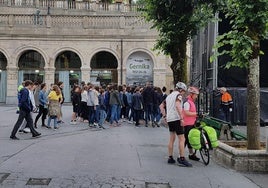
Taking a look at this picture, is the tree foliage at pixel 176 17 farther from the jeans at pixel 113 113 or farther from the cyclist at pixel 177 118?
the cyclist at pixel 177 118

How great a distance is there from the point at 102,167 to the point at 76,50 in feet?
92.1

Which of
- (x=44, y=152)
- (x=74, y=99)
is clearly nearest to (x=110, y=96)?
(x=74, y=99)

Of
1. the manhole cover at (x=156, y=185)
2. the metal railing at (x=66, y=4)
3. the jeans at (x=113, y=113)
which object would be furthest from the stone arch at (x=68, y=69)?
the manhole cover at (x=156, y=185)

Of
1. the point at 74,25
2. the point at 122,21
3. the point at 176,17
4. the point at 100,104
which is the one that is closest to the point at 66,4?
the point at 74,25

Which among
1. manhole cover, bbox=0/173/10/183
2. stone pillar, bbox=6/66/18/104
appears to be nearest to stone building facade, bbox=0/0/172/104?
stone pillar, bbox=6/66/18/104

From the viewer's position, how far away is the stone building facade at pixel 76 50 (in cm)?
3556

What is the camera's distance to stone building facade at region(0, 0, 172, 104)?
1400 inches

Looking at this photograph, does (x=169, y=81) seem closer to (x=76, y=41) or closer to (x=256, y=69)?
(x=76, y=41)

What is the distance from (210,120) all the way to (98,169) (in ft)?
17.4

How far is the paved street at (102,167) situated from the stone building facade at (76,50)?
23.0m

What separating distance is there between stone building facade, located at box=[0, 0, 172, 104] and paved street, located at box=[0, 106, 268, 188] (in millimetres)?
23039

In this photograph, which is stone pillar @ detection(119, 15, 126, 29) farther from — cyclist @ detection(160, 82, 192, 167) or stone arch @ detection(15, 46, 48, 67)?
cyclist @ detection(160, 82, 192, 167)

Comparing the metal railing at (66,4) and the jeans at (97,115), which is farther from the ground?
the metal railing at (66,4)

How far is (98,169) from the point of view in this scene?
8.51 meters
